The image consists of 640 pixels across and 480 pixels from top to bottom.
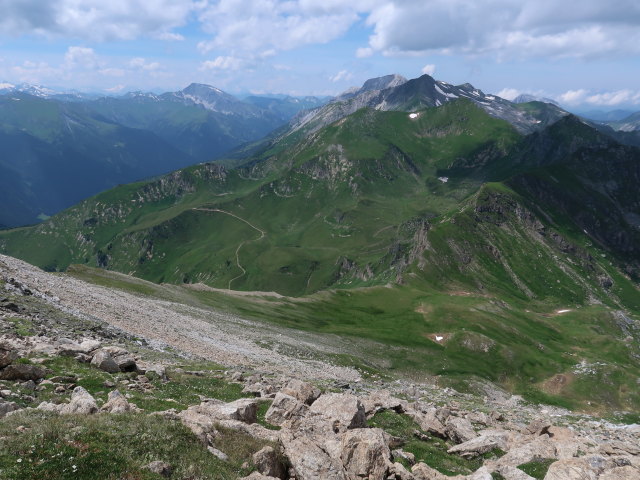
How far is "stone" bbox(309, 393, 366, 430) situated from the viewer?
26.8m

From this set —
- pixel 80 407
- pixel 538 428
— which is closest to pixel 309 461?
pixel 80 407

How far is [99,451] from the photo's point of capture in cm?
1590

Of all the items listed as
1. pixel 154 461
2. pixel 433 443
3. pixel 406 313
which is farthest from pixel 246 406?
pixel 406 313

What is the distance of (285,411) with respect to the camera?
91.9 ft

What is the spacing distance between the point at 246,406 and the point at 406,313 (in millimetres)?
139853

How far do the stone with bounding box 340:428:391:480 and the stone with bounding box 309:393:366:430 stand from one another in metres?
4.48

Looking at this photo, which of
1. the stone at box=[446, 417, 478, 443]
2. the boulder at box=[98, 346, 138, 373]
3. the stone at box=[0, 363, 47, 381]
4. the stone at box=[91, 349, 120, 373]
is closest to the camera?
the stone at box=[0, 363, 47, 381]

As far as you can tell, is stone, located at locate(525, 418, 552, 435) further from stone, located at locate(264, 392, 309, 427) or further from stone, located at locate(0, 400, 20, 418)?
stone, located at locate(0, 400, 20, 418)

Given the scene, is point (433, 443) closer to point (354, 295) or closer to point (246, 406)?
point (246, 406)

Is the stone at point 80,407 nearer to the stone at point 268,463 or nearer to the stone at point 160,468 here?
the stone at point 160,468

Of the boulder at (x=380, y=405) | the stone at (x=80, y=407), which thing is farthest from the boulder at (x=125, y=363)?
the boulder at (x=380, y=405)

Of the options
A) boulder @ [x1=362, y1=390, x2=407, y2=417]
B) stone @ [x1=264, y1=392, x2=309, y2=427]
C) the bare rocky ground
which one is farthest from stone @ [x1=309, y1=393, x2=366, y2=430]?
boulder @ [x1=362, y1=390, x2=407, y2=417]

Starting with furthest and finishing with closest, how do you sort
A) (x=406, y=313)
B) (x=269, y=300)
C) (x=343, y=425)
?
(x=406, y=313), (x=269, y=300), (x=343, y=425)

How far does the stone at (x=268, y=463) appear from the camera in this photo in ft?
61.8
